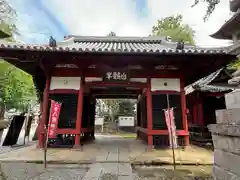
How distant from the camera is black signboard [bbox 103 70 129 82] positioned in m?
8.16

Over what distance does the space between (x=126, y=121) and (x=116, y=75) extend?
53.4 feet

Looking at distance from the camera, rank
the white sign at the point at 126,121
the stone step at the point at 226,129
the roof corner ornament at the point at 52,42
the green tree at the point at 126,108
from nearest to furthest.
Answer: the stone step at the point at 226,129 < the roof corner ornament at the point at 52,42 < the white sign at the point at 126,121 < the green tree at the point at 126,108

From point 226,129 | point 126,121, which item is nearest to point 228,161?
point 226,129

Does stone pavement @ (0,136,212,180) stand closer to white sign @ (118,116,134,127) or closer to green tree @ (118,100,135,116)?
white sign @ (118,116,134,127)

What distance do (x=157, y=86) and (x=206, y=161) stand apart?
11.3 feet

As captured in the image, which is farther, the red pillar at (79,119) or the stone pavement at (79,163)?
the red pillar at (79,119)

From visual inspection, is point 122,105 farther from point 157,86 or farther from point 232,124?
point 232,124

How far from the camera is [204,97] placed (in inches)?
428

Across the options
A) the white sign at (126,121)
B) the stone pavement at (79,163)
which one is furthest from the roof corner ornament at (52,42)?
the white sign at (126,121)

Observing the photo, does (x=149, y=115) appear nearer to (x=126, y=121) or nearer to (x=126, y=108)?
(x=126, y=121)

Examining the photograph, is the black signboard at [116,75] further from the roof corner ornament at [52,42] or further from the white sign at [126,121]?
the white sign at [126,121]

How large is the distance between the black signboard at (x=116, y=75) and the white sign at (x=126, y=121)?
1592cm

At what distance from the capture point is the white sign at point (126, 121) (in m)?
23.6

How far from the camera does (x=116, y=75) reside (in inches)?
322
